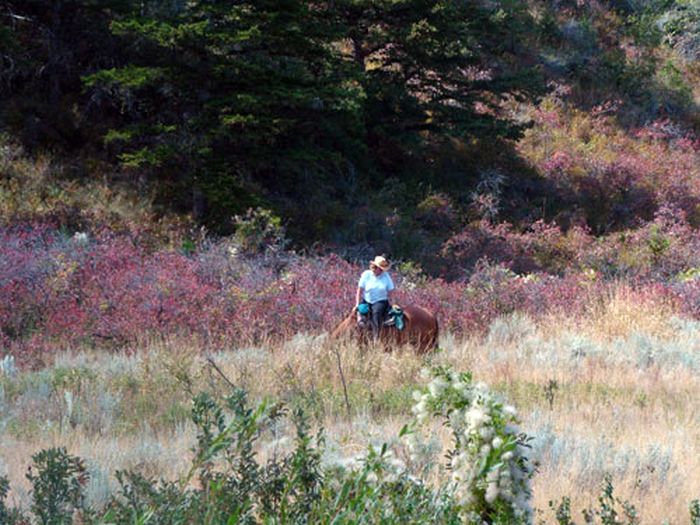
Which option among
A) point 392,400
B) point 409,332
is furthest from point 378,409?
point 409,332

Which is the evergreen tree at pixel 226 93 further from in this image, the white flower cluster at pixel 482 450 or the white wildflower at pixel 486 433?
the white wildflower at pixel 486 433

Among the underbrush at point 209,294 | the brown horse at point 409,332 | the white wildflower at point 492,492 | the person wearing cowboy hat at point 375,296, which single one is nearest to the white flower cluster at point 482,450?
the white wildflower at point 492,492

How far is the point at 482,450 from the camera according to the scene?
3.63 m

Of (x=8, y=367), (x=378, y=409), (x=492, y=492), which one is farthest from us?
(x=8, y=367)

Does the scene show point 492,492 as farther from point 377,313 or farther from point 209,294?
point 209,294

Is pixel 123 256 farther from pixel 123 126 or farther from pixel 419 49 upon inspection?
pixel 419 49

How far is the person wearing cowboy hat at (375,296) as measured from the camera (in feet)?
35.8

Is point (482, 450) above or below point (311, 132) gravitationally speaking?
below

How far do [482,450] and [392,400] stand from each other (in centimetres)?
415

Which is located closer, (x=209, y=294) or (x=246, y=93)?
(x=209, y=294)

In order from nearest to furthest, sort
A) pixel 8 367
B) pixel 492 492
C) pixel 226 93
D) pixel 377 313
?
pixel 492 492
pixel 8 367
pixel 377 313
pixel 226 93

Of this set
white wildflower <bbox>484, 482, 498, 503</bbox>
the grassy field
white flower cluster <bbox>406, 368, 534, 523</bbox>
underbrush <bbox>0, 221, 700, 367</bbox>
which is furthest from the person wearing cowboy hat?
white wildflower <bbox>484, 482, 498, 503</bbox>

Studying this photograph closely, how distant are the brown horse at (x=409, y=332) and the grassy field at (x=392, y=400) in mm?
396

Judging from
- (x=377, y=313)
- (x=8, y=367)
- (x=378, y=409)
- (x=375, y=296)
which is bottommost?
(x=8, y=367)
